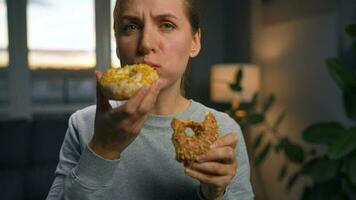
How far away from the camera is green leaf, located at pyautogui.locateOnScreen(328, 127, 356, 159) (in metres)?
1.52

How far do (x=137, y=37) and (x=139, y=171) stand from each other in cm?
26

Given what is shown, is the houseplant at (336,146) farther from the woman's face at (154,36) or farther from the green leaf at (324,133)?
the woman's face at (154,36)

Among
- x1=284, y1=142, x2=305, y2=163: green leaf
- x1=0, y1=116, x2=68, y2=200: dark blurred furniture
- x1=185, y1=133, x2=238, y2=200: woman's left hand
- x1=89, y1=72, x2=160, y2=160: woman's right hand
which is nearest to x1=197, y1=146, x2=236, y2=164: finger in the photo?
x1=185, y1=133, x2=238, y2=200: woman's left hand

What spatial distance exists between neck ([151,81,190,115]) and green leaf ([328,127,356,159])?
97 centimetres

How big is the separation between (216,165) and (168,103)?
268mm

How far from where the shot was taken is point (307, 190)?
2.08 meters

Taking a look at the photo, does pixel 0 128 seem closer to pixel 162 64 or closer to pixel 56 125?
pixel 56 125

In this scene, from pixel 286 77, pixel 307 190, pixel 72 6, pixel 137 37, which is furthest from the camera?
pixel 72 6

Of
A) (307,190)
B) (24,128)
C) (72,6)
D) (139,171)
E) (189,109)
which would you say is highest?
(72,6)

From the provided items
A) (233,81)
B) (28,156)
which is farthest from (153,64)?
(233,81)

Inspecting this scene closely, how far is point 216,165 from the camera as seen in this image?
1.86ft

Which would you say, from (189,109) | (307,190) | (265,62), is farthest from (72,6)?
(189,109)

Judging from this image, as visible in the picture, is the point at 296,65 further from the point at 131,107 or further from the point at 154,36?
the point at 131,107

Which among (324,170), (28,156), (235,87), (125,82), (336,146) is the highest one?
(125,82)
